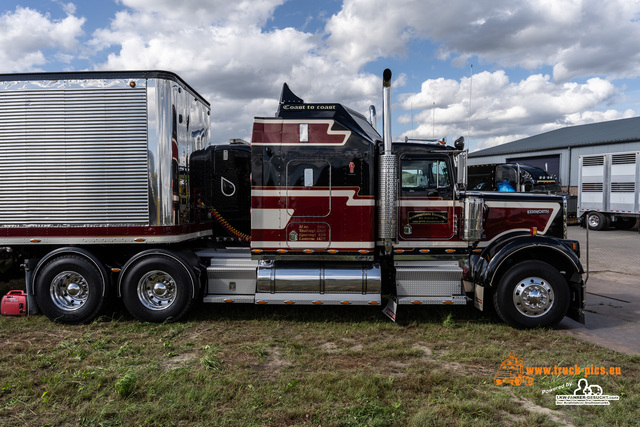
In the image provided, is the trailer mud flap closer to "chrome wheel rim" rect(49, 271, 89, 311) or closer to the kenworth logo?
the kenworth logo

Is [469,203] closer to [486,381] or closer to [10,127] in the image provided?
[486,381]

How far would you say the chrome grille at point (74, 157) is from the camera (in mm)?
6270

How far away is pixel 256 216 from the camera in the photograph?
654cm

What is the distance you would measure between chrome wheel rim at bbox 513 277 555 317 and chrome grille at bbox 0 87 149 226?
553 cm

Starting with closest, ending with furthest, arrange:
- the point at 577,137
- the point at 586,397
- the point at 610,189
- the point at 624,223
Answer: the point at 586,397
the point at 610,189
the point at 624,223
the point at 577,137

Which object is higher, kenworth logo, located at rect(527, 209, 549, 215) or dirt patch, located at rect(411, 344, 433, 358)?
kenworth logo, located at rect(527, 209, 549, 215)

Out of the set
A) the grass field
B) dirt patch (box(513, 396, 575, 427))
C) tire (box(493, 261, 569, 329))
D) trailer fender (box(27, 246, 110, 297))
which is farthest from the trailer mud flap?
trailer fender (box(27, 246, 110, 297))

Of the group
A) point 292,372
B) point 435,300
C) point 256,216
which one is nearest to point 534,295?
point 435,300

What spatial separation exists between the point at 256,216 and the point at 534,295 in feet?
13.9

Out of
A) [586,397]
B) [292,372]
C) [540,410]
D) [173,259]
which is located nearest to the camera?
[540,410]

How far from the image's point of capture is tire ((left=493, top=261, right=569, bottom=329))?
625 cm

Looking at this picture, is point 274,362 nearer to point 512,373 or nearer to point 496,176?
point 512,373

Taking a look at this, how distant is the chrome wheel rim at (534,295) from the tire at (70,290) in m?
6.10

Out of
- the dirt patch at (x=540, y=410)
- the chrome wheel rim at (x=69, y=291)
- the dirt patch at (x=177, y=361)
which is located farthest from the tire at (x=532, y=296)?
the chrome wheel rim at (x=69, y=291)
